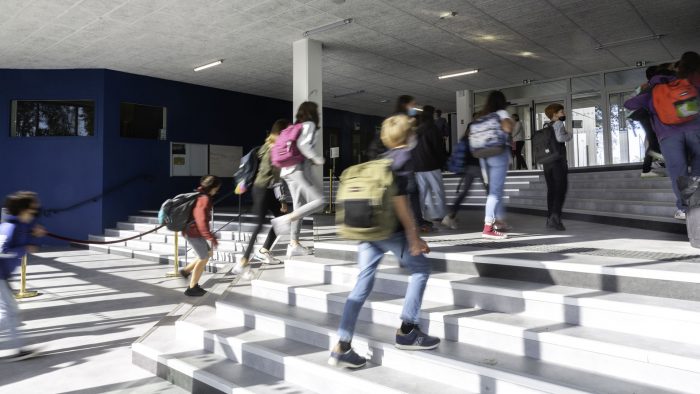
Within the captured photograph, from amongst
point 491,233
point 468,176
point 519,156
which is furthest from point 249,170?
point 519,156

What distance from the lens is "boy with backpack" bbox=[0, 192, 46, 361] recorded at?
11.8 ft

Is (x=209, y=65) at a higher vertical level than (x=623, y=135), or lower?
higher

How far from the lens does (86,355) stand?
366 centimetres

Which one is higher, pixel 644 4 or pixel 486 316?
pixel 644 4

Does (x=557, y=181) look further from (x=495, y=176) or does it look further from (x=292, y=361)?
(x=292, y=361)

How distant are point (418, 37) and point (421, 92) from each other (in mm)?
5437

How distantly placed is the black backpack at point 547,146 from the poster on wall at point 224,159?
10.4 meters

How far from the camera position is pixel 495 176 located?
425 centimetres

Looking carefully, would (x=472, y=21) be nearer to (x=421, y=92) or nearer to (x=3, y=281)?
(x=421, y=92)

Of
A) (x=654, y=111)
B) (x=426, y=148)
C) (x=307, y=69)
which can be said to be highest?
(x=307, y=69)

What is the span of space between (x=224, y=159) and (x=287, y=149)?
1040 cm

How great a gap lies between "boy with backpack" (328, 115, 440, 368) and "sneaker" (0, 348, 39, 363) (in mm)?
2645

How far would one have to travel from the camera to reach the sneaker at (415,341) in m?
2.63

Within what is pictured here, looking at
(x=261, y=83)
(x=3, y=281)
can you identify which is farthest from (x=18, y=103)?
(x=3, y=281)
